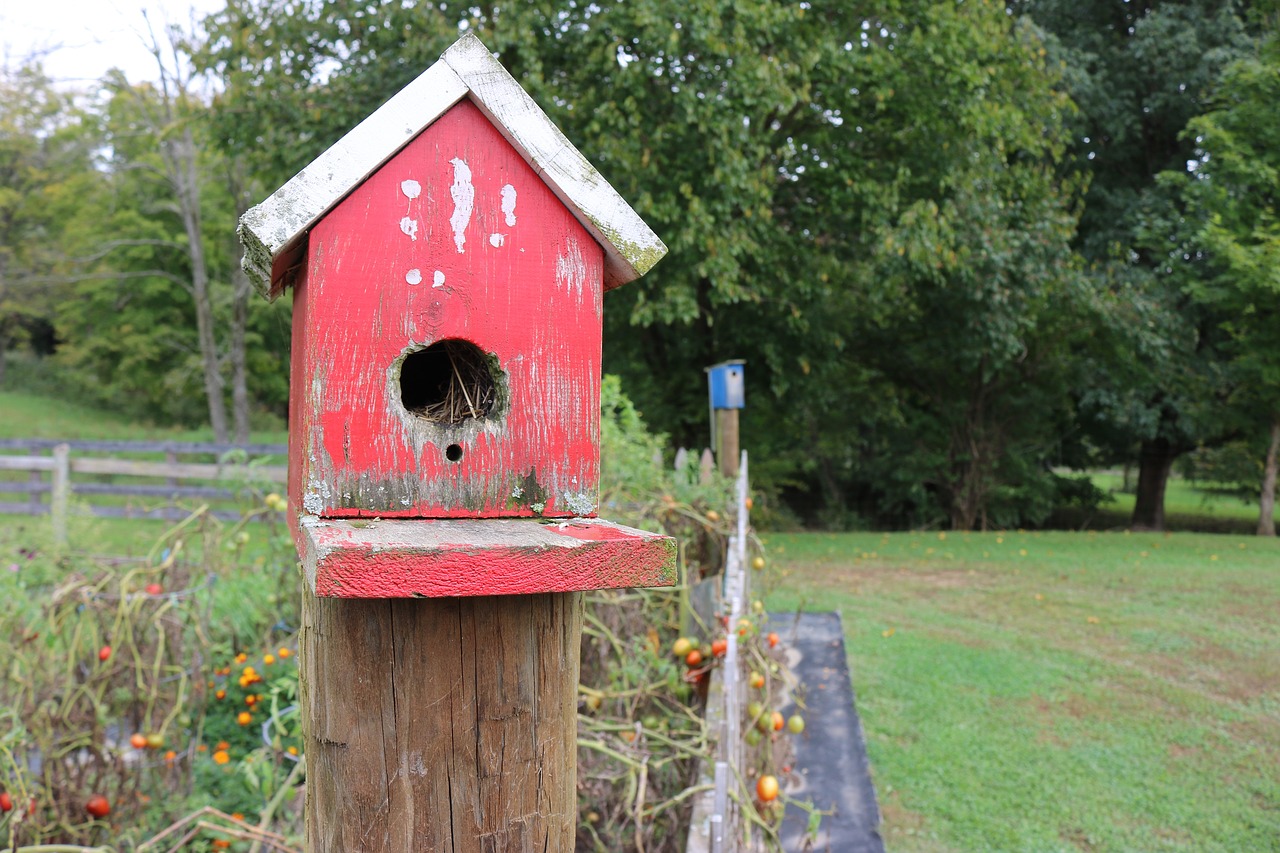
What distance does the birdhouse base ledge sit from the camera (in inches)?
44.4

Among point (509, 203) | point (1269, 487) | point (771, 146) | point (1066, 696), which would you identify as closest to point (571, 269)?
point (509, 203)

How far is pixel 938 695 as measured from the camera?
257 inches

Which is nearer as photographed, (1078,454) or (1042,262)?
(1042,262)

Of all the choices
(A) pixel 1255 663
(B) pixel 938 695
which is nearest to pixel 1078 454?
(A) pixel 1255 663

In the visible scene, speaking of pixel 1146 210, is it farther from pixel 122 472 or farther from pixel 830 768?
pixel 122 472

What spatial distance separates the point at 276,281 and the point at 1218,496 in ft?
90.9

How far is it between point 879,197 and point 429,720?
11.6m

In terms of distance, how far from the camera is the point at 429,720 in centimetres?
135

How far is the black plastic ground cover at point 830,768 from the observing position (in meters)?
3.99

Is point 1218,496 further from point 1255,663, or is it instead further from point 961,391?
point 1255,663

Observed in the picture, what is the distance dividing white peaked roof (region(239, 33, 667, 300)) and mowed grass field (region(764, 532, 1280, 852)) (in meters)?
3.42

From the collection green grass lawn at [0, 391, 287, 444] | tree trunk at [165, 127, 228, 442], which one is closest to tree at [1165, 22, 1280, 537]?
tree trunk at [165, 127, 228, 442]

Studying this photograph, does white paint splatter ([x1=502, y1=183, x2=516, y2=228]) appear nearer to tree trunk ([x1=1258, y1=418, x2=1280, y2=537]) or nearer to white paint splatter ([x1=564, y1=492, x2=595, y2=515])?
white paint splatter ([x1=564, y1=492, x2=595, y2=515])

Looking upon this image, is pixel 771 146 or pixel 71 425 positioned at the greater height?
pixel 771 146
